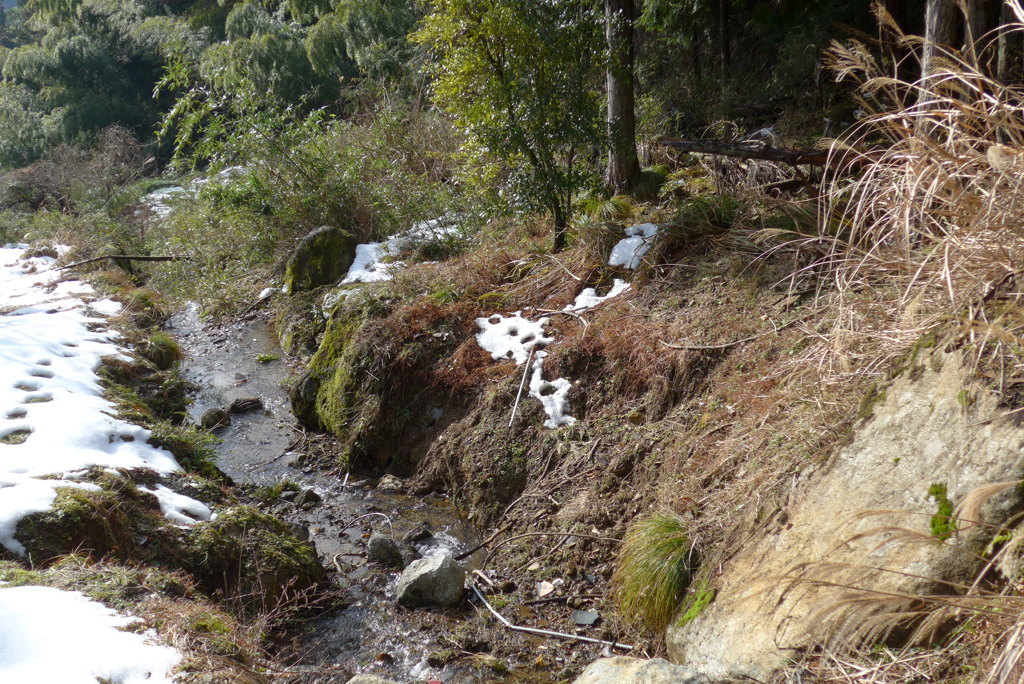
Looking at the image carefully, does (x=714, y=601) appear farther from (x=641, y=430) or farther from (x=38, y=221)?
(x=38, y=221)

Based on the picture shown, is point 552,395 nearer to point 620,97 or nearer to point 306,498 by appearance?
point 306,498

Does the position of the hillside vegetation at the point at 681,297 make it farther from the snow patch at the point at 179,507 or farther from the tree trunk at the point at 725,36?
the snow patch at the point at 179,507

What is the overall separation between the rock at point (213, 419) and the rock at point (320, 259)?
230 centimetres

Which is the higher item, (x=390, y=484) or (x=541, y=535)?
(x=541, y=535)

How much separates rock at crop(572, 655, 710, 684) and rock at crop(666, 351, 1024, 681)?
0.29 m

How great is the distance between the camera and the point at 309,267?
8641 millimetres

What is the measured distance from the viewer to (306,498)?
5.39m

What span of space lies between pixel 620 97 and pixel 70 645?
604cm

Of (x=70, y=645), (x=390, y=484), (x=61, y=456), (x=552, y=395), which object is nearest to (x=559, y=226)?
(x=552, y=395)

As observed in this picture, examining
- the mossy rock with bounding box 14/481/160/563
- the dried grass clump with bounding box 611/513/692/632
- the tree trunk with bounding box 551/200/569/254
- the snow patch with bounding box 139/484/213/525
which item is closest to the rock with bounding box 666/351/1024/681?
the dried grass clump with bounding box 611/513/692/632

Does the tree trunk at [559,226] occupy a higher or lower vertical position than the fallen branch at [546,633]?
higher

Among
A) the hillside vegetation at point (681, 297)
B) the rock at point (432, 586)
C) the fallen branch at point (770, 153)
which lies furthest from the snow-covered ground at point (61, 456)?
the fallen branch at point (770, 153)

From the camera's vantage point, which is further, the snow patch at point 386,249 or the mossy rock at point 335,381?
the snow patch at point 386,249

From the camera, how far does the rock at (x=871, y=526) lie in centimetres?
254
